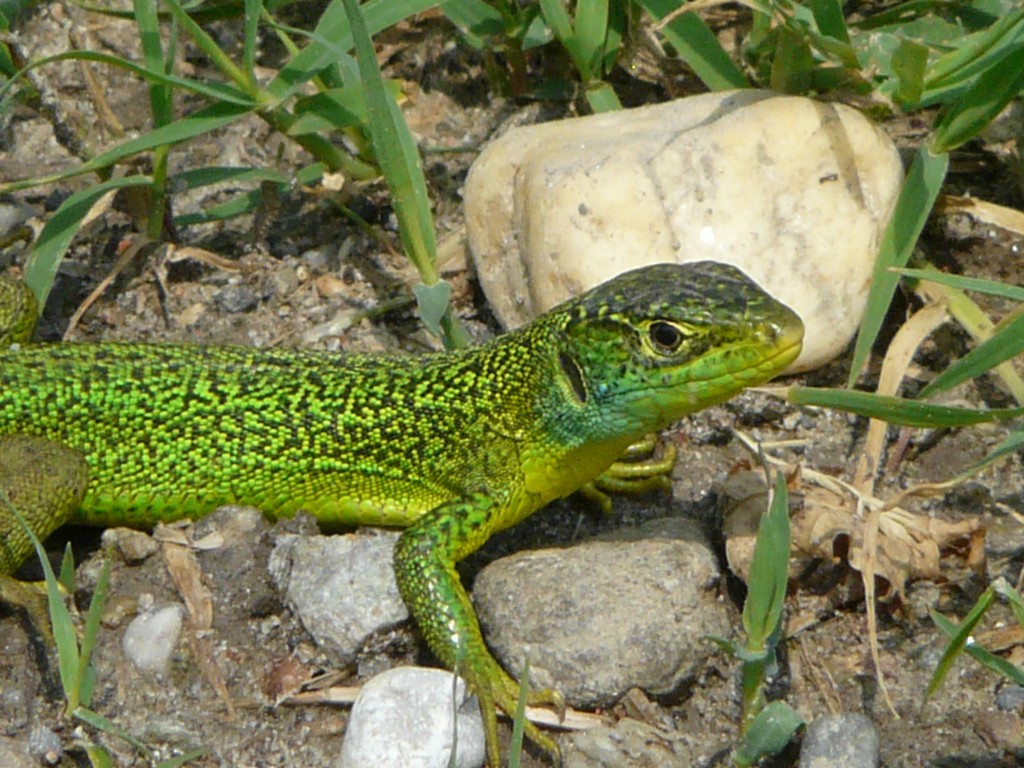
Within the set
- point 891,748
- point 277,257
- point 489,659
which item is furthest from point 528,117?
point 891,748

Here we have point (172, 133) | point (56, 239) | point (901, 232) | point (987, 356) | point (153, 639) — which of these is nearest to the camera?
point (987, 356)

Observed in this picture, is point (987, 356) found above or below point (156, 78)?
below

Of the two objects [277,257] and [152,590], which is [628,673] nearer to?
[152,590]

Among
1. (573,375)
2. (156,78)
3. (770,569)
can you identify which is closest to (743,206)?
(573,375)

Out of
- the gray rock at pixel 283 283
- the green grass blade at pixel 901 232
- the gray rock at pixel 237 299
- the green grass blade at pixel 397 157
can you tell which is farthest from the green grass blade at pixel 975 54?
the gray rock at pixel 237 299

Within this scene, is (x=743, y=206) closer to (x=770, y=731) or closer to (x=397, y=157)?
(x=397, y=157)

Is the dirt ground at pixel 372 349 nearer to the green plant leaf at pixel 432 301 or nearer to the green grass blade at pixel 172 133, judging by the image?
the green grass blade at pixel 172 133

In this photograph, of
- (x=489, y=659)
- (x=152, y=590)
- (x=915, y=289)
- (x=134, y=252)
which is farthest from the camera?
(x=134, y=252)
